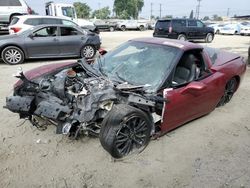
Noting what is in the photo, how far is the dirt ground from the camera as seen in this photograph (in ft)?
10.3

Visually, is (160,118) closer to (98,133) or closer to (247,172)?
(98,133)

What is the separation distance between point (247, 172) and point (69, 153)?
2.34 m

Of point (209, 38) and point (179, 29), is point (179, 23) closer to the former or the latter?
point (179, 29)

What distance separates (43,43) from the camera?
32.1 feet

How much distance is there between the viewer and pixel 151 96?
354 cm

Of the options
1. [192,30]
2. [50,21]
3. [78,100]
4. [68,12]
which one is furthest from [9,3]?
[78,100]

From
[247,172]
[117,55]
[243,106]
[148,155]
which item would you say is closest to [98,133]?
[148,155]

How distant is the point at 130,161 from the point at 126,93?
901 millimetres

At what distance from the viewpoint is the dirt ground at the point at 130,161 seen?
3.12 meters

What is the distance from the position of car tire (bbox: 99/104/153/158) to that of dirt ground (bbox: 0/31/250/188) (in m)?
0.16

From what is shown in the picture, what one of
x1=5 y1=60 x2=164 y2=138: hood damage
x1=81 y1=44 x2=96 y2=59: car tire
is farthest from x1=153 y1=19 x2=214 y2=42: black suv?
x1=5 y1=60 x2=164 y2=138: hood damage

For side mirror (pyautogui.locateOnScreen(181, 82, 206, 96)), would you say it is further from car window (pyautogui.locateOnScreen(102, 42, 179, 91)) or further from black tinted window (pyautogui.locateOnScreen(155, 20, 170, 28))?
black tinted window (pyautogui.locateOnScreen(155, 20, 170, 28))

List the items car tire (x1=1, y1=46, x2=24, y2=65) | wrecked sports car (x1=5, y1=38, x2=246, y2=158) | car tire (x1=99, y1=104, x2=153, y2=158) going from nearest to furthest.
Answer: car tire (x1=99, y1=104, x2=153, y2=158) → wrecked sports car (x1=5, y1=38, x2=246, y2=158) → car tire (x1=1, y1=46, x2=24, y2=65)

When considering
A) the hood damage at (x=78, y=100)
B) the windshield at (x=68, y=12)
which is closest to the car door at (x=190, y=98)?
the hood damage at (x=78, y=100)
